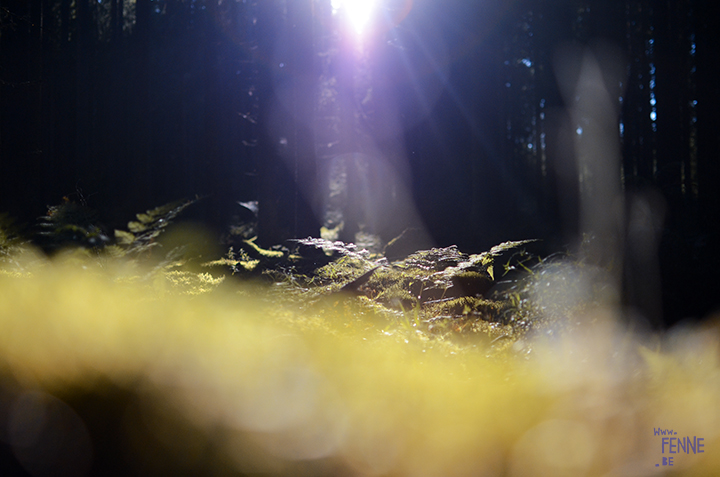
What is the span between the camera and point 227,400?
1.84 meters

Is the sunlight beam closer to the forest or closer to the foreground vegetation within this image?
the forest

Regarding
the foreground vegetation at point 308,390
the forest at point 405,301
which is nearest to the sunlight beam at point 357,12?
the forest at point 405,301

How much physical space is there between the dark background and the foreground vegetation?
12.7 ft

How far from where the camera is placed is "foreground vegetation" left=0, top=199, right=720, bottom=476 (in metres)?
1.70

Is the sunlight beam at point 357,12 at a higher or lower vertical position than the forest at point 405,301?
higher

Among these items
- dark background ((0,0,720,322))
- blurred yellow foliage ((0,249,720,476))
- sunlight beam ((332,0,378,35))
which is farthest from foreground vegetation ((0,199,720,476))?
sunlight beam ((332,0,378,35))

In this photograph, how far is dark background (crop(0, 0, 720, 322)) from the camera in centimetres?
904

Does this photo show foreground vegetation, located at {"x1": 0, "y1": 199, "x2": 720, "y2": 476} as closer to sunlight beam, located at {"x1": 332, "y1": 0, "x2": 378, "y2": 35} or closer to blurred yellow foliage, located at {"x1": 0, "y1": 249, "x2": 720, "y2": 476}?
blurred yellow foliage, located at {"x1": 0, "y1": 249, "x2": 720, "y2": 476}

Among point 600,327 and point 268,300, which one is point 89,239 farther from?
point 600,327

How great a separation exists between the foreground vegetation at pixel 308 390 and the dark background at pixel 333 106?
152 inches

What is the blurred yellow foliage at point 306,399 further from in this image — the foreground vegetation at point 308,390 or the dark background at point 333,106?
the dark background at point 333,106

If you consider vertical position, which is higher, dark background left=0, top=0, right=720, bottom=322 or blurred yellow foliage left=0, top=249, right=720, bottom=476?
dark background left=0, top=0, right=720, bottom=322

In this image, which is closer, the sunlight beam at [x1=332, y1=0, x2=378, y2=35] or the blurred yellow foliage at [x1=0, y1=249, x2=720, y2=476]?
the blurred yellow foliage at [x1=0, y1=249, x2=720, y2=476]

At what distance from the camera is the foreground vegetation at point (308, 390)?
1.70m
